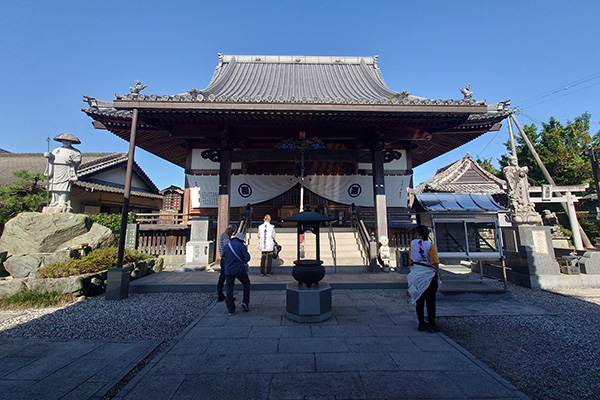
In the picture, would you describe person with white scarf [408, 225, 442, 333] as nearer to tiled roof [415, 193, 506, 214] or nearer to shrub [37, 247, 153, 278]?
tiled roof [415, 193, 506, 214]

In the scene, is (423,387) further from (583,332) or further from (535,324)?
(583,332)

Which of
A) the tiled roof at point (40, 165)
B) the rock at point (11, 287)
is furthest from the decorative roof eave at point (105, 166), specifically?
the rock at point (11, 287)

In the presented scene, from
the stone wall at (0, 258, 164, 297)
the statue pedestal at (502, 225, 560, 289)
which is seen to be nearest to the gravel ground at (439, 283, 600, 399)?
the statue pedestal at (502, 225, 560, 289)

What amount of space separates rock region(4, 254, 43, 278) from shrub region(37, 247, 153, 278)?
745mm

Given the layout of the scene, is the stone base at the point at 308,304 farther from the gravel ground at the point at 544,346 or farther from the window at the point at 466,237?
the window at the point at 466,237

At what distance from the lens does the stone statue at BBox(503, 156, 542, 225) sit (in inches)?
327

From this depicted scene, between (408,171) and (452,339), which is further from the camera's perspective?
(408,171)

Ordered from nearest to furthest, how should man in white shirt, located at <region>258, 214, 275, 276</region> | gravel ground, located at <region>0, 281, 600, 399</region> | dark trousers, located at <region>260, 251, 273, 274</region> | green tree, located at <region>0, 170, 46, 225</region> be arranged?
gravel ground, located at <region>0, 281, 600, 399</region>, man in white shirt, located at <region>258, 214, 275, 276</region>, dark trousers, located at <region>260, 251, 273, 274</region>, green tree, located at <region>0, 170, 46, 225</region>

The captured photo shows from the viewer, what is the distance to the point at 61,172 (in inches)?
302

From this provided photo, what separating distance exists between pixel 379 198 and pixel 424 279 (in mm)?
5260

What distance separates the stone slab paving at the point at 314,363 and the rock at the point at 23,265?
531cm

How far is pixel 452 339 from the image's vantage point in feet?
12.5

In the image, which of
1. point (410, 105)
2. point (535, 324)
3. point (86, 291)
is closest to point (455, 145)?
point (410, 105)

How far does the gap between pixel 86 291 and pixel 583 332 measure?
396 inches
